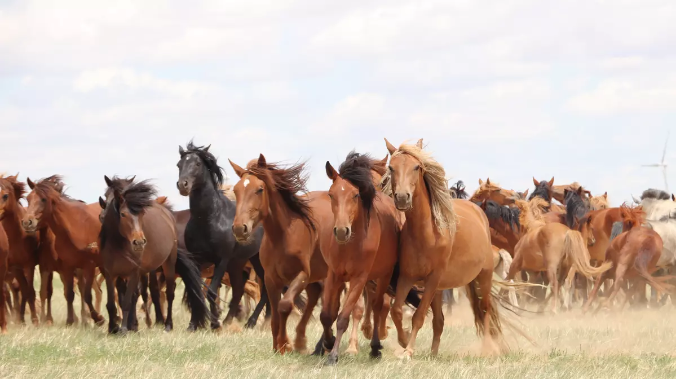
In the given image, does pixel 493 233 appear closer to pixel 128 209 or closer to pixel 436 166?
pixel 128 209

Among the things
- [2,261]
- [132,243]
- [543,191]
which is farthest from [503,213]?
[2,261]

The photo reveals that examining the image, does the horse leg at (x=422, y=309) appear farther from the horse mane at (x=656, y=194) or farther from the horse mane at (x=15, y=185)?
the horse mane at (x=656, y=194)

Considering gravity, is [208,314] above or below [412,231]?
below

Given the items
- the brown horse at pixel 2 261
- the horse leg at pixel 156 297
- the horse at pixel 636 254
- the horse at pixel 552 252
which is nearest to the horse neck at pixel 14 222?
the brown horse at pixel 2 261

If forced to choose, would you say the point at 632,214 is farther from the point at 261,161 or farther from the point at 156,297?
the point at 261,161

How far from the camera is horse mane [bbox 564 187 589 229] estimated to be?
19.6 metres

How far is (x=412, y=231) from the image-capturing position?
887cm

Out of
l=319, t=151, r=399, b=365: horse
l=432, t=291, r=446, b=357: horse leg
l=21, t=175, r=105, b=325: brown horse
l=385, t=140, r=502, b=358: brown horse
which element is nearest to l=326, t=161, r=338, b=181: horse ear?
l=319, t=151, r=399, b=365: horse

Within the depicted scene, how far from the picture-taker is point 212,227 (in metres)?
13.6

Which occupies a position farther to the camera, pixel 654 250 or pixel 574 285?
pixel 574 285

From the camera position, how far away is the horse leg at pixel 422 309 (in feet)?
28.6

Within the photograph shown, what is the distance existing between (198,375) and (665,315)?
10.4m

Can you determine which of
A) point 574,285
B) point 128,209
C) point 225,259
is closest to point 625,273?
point 574,285

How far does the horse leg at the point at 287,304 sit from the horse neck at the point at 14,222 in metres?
5.09
